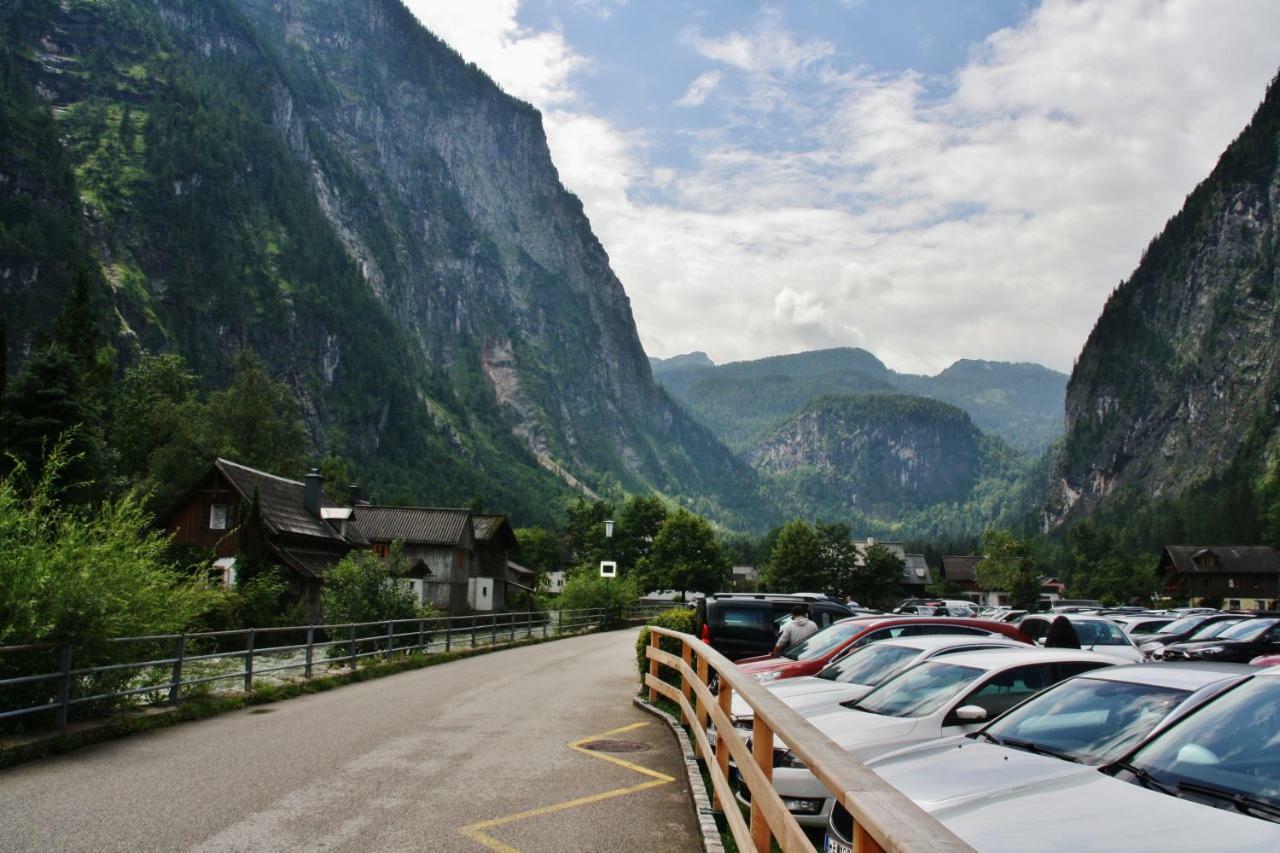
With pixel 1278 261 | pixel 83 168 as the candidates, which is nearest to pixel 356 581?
pixel 83 168

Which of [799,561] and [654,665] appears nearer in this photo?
[654,665]

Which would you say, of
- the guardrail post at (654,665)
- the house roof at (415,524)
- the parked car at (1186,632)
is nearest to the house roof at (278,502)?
the house roof at (415,524)

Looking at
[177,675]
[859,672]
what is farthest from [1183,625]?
[177,675]

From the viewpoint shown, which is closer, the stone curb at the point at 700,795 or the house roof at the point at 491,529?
the stone curb at the point at 700,795

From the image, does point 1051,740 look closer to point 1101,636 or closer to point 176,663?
point 176,663

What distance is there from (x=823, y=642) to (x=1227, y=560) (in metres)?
102

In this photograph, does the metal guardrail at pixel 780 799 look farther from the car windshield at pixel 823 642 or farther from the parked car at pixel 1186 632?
the parked car at pixel 1186 632

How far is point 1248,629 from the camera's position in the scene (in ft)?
70.6

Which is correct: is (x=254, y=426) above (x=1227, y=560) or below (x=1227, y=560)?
above

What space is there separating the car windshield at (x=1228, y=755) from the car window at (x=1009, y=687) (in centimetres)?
341

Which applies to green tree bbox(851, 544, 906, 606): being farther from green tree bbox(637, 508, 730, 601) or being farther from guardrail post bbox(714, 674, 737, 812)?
guardrail post bbox(714, 674, 737, 812)

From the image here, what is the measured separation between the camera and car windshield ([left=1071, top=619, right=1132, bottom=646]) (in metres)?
17.4

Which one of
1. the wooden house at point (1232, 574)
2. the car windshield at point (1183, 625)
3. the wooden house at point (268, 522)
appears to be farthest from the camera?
the wooden house at point (1232, 574)

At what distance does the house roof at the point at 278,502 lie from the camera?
43688mm
